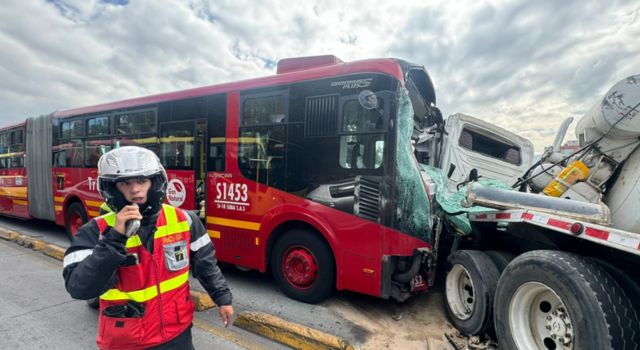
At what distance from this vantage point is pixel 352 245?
12.3 ft

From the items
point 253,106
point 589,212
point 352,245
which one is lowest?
point 352,245

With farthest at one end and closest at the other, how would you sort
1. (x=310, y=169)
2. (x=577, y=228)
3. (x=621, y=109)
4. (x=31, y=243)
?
(x=31, y=243), (x=310, y=169), (x=621, y=109), (x=577, y=228)

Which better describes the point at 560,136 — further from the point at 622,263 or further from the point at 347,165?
the point at 347,165

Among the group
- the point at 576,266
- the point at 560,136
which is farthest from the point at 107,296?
the point at 560,136

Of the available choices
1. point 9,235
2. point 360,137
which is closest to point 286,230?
point 360,137

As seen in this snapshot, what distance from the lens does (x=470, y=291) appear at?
12.3 feet

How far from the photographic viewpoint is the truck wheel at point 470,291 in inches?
128

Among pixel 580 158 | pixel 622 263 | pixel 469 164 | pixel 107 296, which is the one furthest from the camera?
pixel 469 164

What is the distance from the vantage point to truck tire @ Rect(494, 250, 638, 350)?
2.16m

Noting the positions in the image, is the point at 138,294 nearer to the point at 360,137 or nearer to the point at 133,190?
the point at 133,190

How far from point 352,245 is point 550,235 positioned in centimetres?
189

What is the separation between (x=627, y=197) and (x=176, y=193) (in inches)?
217

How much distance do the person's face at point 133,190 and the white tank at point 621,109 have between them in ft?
12.2

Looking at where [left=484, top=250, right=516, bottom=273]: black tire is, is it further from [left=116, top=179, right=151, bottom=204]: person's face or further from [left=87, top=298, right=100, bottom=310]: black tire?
[left=87, top=298, right=100, bottom=310]: black tire
